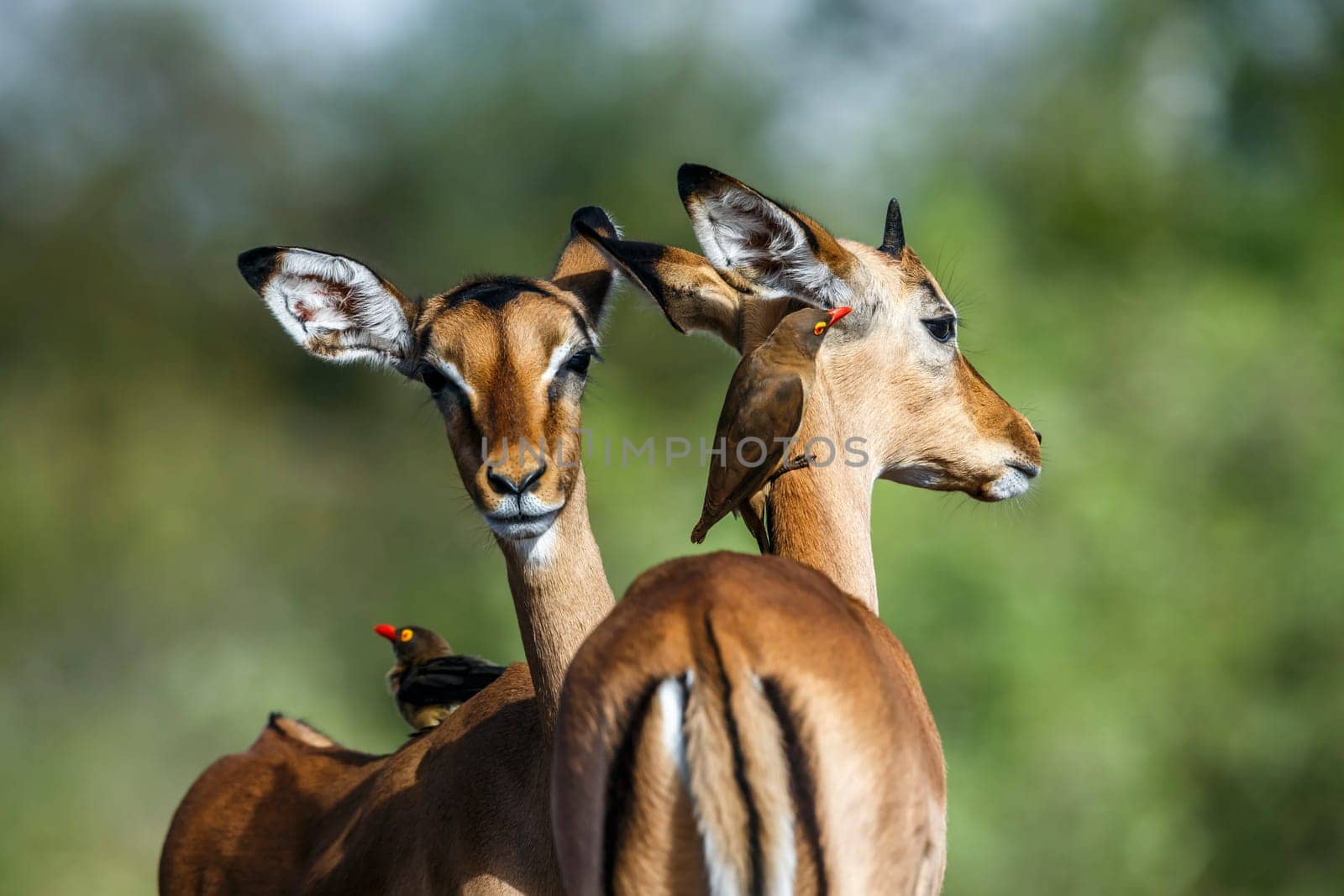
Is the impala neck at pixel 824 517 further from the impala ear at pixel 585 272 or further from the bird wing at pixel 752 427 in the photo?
the impala ear at pixel 585 272

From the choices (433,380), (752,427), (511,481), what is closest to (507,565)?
(511,481)

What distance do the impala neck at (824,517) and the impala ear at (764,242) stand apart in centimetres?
30

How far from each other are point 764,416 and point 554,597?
2.40 feet

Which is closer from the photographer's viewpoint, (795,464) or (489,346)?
(489,346)

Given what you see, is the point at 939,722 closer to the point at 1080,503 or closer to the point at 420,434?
the point at 1080,503

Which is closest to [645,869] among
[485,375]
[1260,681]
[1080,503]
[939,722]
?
[485,375]

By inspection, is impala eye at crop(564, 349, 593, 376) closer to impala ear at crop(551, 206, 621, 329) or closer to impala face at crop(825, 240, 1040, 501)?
impala ear at crop(551, 206, 621, 329)

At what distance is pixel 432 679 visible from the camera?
17.0ft

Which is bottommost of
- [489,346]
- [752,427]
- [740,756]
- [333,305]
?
[740,756]

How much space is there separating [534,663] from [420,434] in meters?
14.9

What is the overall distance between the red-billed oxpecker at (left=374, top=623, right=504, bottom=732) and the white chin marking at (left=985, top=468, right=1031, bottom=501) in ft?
6.16

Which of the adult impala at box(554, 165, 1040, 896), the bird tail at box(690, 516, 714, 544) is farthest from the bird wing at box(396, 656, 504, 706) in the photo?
the adult impala at box(554, 165, 1040, 896)

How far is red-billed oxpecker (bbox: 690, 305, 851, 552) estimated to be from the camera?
366 cm

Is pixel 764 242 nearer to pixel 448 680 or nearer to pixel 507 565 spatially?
pixel 507 565
